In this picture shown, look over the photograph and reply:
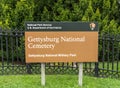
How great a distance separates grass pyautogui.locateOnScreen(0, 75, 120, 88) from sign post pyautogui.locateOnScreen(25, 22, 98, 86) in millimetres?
615

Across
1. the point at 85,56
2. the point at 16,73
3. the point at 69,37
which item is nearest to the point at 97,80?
the point at 85,56

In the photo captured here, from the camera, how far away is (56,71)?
909cm

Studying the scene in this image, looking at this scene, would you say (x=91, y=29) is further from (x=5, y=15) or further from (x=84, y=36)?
(x=5, y=15)

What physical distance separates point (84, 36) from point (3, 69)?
2.58 meters

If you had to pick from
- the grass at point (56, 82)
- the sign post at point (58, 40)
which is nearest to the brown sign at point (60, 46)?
the sign post at point (58, 40)

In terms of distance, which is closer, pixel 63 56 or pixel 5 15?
pixel 63 56

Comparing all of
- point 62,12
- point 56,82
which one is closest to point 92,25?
point 56,82

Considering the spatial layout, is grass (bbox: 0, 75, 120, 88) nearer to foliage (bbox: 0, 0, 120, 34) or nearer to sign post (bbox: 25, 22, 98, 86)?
sign post (bbox: 25, 22, 98, 86)

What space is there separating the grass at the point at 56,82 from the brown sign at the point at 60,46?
62cm

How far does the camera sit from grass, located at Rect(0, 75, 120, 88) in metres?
7.95

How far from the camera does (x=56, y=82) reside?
26.7 feet

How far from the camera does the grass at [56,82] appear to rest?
7.95 m

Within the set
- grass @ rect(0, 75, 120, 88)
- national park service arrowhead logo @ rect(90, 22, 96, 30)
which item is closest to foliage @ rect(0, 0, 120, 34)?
grass @ rect(0, 75, 120, 88)

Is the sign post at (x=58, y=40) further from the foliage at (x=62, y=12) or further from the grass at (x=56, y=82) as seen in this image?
the foliage at (x=62, y=12)
